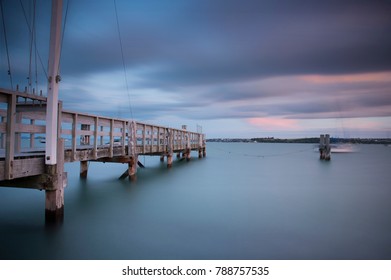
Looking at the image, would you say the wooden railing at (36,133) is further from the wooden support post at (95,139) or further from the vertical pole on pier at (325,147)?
the vertical pole on pier at (325,147)

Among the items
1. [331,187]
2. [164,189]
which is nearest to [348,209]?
[331,187]

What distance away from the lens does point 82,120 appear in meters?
8.08

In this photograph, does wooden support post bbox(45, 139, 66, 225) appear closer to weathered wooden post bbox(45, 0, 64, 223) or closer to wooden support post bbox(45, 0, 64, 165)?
weathered wooden post bbox(45, 0, 64, 223)

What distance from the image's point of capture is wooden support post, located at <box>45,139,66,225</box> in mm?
5480

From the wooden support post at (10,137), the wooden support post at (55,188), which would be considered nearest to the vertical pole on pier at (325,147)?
the wooden support post at (55,188)

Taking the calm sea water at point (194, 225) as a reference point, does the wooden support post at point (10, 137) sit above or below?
above

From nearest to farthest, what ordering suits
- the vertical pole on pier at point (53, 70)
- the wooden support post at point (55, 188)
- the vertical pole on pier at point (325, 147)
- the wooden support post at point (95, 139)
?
the vertical pole on pier at point (53, 70), the wooden support post at point (55, 188), the wooden support post at point (95, 139), the vertical pole on pier at point (325, 147)

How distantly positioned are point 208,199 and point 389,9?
6.73 meters

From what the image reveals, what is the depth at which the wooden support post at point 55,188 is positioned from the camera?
548 cm

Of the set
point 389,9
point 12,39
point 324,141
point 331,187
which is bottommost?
point 331,187

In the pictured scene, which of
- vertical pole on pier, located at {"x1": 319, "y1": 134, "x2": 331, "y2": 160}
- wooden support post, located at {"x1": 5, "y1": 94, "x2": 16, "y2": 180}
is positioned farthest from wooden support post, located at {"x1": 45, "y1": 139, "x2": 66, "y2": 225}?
vertical pole on pier, located at {"x1": 319, "y1": 134, "x2": 331, "y2": 160}
